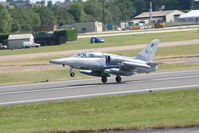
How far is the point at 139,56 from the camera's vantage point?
3562cm

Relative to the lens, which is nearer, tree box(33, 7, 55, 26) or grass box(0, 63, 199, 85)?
grass box(0, 63, 199, 85)

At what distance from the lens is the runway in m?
30.2

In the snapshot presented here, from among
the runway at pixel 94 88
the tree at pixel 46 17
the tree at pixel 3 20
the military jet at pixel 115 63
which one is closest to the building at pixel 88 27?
the tree at pixel 46 17

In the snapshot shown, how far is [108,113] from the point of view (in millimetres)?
23172

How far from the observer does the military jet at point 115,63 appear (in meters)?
35.0

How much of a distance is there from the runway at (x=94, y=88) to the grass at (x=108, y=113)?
8.04ft

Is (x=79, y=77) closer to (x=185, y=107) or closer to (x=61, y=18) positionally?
(x=185, y=107)

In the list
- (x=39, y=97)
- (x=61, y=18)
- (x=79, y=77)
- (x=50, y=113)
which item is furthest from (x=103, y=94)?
(x=61, y=18)

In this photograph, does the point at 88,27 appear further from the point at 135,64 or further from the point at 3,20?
the point at 135,64

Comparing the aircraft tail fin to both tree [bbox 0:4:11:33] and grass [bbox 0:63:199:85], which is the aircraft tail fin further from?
tree [bbox 0:4:11:33]

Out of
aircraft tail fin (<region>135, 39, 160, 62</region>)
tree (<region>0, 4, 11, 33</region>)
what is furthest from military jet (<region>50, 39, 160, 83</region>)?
tree (<region>0, 4, 11, 33</region>)

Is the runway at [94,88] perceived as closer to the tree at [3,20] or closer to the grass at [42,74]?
the grass at [42,74]

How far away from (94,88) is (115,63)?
2949mm

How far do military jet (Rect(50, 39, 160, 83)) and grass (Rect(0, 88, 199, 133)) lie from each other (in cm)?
693
